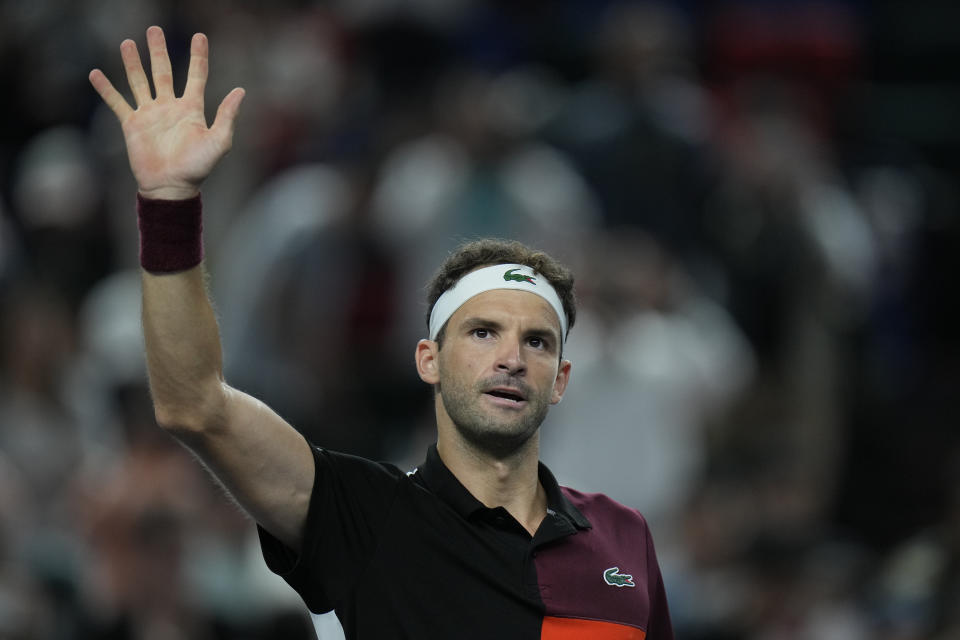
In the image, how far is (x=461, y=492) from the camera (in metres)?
4.82

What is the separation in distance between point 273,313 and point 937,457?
4.23 meters

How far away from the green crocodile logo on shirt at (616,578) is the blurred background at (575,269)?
124 inches

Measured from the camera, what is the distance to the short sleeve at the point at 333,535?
15.1 feet

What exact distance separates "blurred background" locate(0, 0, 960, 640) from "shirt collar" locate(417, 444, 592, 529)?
300 centimetres

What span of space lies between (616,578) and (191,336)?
138 cm

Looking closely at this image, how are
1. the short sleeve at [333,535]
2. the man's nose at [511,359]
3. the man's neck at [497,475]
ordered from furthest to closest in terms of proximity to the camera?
the man's neck at [497,475], the man's nose at [511,359], the short sleeve at [333,535]

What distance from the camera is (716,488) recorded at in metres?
9.75

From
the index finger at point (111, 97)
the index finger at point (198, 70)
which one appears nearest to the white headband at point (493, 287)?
the index finger at point (198, 70)

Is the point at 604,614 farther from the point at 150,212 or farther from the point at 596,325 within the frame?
the point at 596,325

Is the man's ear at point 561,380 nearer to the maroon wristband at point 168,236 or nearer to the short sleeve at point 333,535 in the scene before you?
the short sleeve at point 333,535

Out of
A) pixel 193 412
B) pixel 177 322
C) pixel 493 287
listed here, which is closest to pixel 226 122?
pixel 177 322

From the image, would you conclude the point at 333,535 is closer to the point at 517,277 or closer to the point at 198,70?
the point at 517,277

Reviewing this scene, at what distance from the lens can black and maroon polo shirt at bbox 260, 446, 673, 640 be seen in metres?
4.57

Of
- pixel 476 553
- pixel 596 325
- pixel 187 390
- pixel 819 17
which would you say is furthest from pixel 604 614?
pixel 819 17
